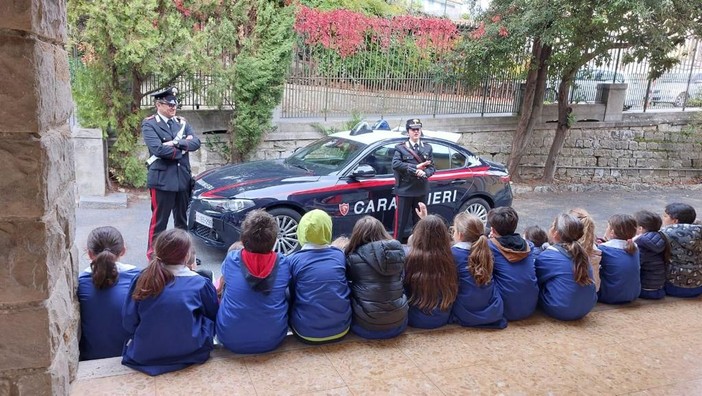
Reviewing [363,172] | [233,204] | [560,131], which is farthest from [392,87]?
[233,204]

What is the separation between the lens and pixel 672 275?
491 centimetres

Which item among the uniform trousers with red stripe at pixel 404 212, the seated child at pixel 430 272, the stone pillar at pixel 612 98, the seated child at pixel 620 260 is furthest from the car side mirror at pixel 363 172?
the stone pillar at pixel 612 98

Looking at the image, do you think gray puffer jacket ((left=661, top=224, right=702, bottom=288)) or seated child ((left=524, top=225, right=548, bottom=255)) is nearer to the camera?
seated child ((left=524, top=225, right=548, bottom=255))

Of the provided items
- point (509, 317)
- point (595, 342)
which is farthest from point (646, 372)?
point (509, 317)

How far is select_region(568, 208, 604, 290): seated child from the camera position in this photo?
14.3 ft

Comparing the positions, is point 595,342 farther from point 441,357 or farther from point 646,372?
point 441,357

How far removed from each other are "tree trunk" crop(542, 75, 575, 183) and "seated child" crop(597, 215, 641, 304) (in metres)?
7.92

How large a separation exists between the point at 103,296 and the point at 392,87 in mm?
9231

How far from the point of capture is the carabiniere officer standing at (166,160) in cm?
587

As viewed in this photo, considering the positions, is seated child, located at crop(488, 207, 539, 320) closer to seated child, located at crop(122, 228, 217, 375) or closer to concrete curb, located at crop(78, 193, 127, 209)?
seated child, located at crop(122, 228, 217, 375)

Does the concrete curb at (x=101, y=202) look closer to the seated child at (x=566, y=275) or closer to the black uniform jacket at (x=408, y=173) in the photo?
the black uniform jacket at (x=408, y=173)

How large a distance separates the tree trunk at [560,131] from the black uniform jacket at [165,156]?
8679mm

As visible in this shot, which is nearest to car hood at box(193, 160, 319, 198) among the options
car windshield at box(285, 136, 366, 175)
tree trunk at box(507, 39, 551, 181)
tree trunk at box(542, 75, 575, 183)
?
car windshield at box(285, 136, 366, 175)

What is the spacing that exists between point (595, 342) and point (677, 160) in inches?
485
